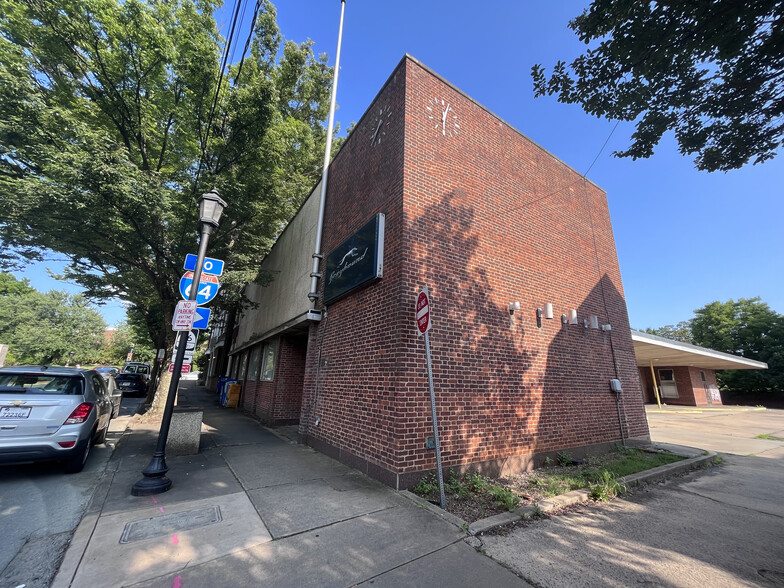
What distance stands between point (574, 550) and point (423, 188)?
569 centimetres

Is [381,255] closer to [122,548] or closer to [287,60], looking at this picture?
[122,548]

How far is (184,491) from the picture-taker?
183 inches

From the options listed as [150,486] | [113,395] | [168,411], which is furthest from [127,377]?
[150,486]

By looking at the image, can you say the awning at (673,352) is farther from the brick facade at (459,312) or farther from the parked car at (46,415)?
the parked car at (46,415)

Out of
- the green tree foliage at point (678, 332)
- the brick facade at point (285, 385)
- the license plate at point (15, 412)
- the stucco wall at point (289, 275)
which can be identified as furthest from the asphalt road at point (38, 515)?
the green tree foliage at point (678, 332)

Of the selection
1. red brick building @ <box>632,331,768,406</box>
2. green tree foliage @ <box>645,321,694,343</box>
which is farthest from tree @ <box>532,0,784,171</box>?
green tree foliage @ <box>645,321,694,343</box>

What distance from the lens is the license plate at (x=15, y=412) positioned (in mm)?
4656

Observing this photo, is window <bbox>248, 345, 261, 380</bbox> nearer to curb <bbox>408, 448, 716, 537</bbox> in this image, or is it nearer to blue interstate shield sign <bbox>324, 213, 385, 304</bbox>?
blue interstate shield sign <bbox>324, 213, 385, 304</bbox>

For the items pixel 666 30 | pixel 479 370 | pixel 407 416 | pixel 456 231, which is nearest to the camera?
pixel 666 30

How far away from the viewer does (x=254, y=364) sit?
1395cm

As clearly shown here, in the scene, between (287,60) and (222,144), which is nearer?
(222,144)

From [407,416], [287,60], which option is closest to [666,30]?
[407,416]

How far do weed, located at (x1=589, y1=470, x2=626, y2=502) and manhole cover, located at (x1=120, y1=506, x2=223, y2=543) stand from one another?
17.1ft

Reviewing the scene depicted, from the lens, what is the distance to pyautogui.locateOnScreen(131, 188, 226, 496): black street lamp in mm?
4555
